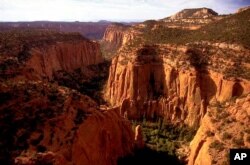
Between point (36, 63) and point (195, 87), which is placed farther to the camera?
point (36, 63)

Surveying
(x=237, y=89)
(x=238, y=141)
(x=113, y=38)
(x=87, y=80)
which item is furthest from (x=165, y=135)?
(x=113, y=38)

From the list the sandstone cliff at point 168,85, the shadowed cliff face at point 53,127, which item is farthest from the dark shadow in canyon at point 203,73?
the shadowed cliff face at point 53,127

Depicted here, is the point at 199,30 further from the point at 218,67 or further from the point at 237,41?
the point at 218,67

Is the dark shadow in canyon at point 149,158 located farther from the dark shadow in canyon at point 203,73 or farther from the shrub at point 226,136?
the dark shadow in canyon at point 203,73

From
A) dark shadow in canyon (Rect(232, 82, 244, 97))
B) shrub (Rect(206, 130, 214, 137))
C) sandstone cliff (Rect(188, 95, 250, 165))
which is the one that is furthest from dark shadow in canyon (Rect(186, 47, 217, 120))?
shrub (Rect(206, 130, 214, 137))

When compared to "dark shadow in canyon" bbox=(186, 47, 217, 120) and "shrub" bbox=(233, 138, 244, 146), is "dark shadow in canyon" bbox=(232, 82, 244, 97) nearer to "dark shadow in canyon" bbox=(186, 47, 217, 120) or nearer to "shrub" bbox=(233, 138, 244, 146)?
"dark shadow in canyon" bbox=(186, 47, 217, 120)

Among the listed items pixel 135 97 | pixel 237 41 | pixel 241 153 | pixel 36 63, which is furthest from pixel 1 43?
pixel 241 153
